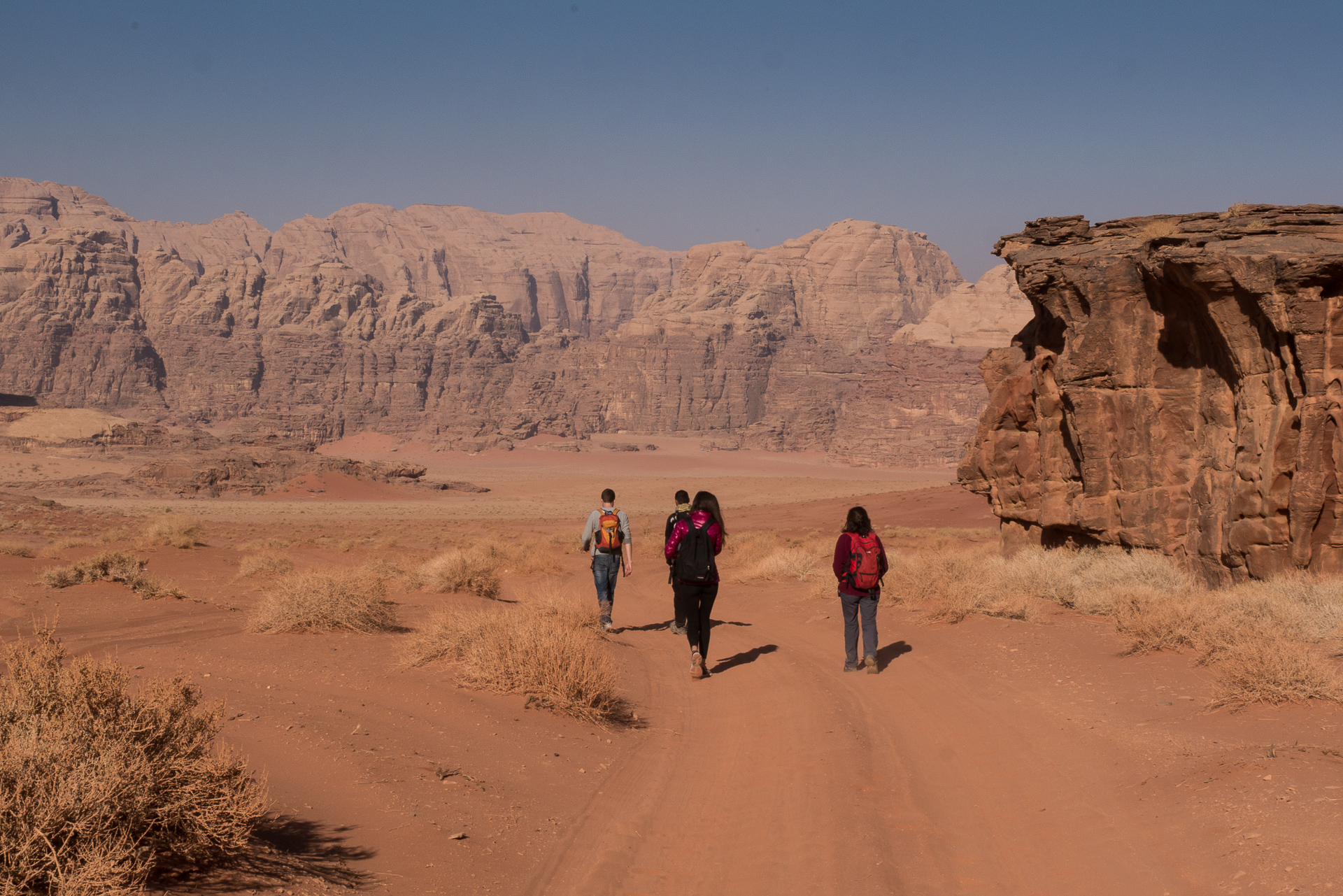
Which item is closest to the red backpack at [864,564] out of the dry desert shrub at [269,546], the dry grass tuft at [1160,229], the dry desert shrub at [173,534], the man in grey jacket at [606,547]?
the man in grey jacket at [606,547]

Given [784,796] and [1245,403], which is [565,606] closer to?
[784,796]

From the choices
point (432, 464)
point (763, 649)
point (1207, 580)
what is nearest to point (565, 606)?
point (763, 649)

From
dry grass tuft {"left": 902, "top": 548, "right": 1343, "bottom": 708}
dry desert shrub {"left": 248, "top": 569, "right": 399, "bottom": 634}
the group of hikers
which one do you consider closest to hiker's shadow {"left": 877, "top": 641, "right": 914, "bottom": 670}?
the group of hikers

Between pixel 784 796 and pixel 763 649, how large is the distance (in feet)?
16.2

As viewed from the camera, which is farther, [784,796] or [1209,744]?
[1209,744]

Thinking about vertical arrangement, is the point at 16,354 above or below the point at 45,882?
above

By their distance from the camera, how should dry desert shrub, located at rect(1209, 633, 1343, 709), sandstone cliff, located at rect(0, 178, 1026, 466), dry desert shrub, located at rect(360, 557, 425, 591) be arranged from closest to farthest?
1. dry desert shrub, located at rect(1209, 633, 1343, 709)
2. dry desert shrub, located at rect(360, 557, 425, 591)
3. sandstone cliff, located at rect(0, 178, 1026, 466)

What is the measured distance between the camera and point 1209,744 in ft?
20.6

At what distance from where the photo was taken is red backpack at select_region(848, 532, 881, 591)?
927 cm

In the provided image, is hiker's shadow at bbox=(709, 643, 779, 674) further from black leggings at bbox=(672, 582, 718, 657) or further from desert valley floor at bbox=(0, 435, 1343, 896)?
black leggings at bbox=(672, 582, 718, 657)

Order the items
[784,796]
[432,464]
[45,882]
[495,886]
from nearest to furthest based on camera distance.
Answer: [45,882], [495,886], [784,796], [432,464]

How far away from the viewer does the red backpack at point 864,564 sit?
9.27 meters

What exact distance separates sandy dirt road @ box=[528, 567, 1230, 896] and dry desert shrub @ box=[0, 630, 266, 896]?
1.54 metres

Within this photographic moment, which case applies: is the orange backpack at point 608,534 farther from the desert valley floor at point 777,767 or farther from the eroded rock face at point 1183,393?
the eroded rock face at point 1183,393
